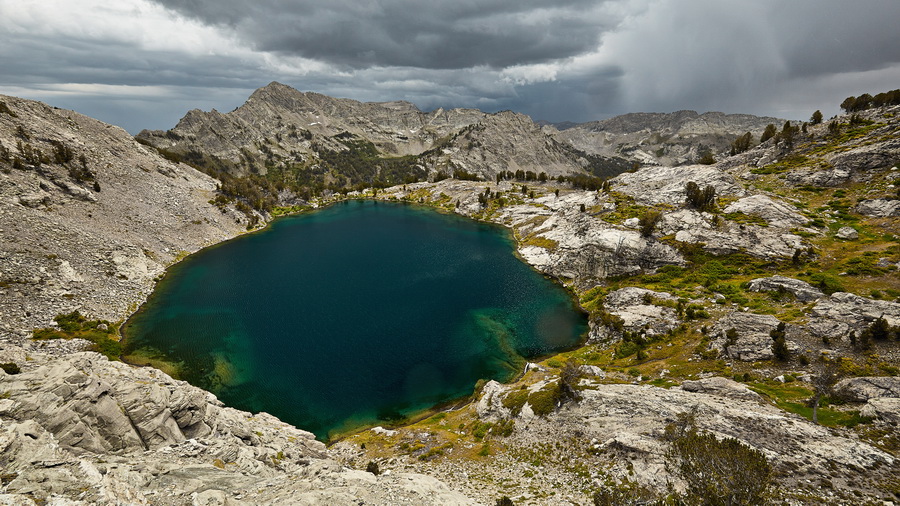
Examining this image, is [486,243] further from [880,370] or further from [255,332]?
[880,370]

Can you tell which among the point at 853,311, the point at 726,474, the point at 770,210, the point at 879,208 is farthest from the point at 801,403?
the point at 879,208

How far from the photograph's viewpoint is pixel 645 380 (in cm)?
4531

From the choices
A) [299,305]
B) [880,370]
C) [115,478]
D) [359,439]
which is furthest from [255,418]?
[880,370]

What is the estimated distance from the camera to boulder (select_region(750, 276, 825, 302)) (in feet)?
181

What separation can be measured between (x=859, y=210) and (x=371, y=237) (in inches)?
5492

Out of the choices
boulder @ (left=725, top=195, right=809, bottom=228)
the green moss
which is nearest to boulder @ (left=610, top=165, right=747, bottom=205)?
boulder @ (left=725, top=195, right=809, bottom=228)

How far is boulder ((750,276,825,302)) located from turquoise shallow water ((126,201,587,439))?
1222 inches

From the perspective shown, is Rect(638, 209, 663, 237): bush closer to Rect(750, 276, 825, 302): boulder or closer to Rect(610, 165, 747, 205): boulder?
Rect(610, 165, 747, 205): boulder

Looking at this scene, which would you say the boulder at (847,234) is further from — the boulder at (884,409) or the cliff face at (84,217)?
the cliff face at (84,217)

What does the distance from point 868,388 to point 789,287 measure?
33182mm

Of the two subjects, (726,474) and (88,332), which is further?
(88,332)

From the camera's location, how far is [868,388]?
31.7 meters

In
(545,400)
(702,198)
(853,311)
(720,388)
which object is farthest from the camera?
(702,198)

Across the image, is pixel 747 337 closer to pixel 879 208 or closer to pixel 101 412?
pixel 879 208
